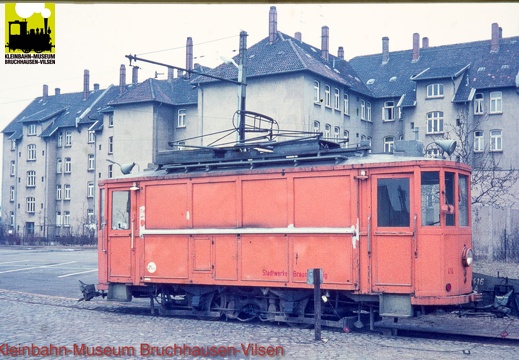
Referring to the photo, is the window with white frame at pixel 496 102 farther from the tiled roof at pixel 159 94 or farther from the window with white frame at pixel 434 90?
the tiled roof at pixel 159 94

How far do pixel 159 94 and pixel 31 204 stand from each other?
2057 cm

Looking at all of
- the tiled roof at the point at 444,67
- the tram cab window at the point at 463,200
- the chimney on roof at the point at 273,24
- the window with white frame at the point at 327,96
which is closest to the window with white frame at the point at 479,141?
the tiled roof at the point at 444,67

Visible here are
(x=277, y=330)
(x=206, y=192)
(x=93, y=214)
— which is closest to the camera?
(x=277, y=330)

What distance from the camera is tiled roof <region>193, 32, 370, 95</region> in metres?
39.9

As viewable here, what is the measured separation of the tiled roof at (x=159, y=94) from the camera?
1972 inches

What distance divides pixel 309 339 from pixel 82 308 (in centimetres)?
673

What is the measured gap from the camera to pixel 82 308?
15055 mm

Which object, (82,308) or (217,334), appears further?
(82,308)

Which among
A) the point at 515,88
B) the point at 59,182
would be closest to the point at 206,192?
the point at 515,88

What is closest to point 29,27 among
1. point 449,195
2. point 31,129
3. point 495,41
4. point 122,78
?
point 449,195

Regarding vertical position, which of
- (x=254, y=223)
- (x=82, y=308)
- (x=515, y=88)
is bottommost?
(x=82, y=308)

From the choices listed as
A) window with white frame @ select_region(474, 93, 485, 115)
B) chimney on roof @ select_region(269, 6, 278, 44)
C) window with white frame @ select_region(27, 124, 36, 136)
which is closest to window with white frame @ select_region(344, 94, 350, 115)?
chimney on roof @ select_region(269, 6, 278, 44)

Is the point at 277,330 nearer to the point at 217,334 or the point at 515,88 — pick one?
the point at 217,334

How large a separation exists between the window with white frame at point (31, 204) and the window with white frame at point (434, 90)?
38840 millimetres
